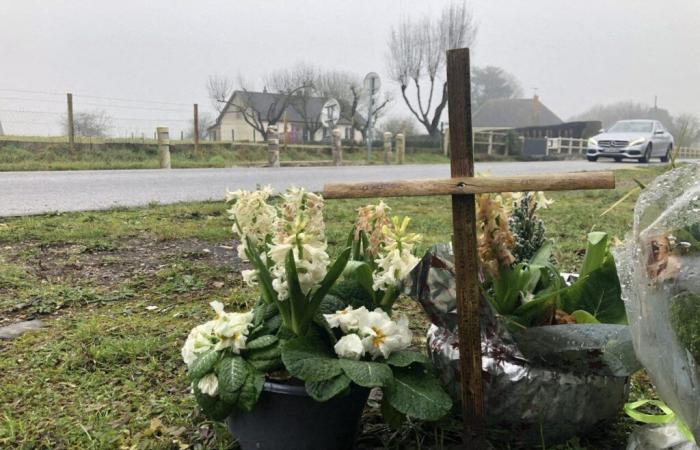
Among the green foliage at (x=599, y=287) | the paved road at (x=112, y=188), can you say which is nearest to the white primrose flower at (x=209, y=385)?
the green foliage at (x=599, y=287)

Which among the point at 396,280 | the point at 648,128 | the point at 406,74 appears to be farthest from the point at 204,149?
the point at 406,74

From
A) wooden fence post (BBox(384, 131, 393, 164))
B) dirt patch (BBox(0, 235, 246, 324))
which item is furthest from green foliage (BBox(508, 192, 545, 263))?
wooden fence post (BBox(384, 131, 393, 164))

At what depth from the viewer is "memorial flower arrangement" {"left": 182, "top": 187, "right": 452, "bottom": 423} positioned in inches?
59.4

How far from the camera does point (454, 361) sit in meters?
1.73

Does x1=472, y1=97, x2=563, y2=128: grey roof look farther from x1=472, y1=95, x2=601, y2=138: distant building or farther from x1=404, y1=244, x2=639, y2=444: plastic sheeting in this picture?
x1=404, y1=244, x2=639, y2=444: plastic sheeting

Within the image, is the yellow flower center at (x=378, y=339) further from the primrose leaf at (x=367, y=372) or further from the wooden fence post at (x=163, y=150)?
the wooden fence post at (x=163, y=150)

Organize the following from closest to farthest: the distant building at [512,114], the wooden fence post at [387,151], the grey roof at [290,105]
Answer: the wooden fence post at [387,151]
the grey roof at [290,105]
the distant building at [512,114]

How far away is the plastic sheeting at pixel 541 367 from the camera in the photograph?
1591 millimetres

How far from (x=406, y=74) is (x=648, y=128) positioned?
23110mm

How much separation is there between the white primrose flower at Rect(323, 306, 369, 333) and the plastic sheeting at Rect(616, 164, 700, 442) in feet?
2.16

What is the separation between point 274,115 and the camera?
40688 mm

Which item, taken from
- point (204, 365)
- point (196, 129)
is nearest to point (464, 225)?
point (204, 365)

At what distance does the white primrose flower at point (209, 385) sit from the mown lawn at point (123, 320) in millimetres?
257

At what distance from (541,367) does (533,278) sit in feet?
0.92
